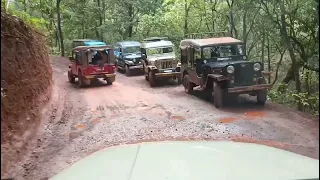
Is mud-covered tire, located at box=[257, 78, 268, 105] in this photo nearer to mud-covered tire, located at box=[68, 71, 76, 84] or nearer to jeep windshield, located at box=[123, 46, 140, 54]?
mud-covered tire, located at box=[68, 71, 76, 84]

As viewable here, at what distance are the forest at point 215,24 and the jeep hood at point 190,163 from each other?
373 cm

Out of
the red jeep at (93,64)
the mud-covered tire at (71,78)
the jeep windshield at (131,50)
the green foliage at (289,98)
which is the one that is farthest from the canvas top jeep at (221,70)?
the jeep windshield at (131,50)

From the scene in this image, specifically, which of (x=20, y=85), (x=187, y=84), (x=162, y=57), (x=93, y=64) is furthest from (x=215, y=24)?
(x=20, y=85)

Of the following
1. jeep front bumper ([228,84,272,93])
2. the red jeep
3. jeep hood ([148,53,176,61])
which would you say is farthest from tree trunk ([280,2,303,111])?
the red jeep

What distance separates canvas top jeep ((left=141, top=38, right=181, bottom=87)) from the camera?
1636 centimetres

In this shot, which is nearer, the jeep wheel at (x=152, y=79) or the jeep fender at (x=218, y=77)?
the jeep fender at (x=218, y=77)

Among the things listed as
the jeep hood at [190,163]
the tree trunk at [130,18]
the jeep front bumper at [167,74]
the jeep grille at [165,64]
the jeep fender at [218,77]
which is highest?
the tree trunk at [130,18]

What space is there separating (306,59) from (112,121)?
681 centimetres

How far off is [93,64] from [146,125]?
777 centimetres

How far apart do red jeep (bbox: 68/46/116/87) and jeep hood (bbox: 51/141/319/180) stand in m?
9.19

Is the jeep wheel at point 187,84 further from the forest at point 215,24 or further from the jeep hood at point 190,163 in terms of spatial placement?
the jeep hood at point 190,163

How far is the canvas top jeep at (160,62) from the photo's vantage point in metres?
16.4

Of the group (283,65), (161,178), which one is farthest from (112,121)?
(283,65)

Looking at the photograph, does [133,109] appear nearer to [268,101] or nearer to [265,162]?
[268,101]
